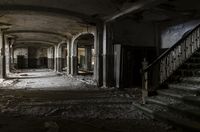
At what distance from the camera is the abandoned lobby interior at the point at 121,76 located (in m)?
5.04

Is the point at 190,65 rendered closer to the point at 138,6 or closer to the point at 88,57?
the point at 138,6

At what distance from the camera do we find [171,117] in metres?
4.92

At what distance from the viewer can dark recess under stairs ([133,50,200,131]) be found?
4.69 m

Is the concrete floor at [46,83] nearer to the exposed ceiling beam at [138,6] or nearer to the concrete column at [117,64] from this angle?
the concrete column at [117,64]

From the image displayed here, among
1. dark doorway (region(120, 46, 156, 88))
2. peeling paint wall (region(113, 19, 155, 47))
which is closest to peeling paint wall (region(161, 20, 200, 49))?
peeling paint wall (region(113, 19, 155, 47))

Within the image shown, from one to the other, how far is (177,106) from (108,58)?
6.27 meters

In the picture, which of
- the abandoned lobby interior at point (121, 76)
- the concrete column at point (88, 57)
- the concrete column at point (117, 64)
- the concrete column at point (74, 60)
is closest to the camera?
the abandoned lobby interior at point (121, 76)

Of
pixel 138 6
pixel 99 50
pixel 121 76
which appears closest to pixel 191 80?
pixel 138 6

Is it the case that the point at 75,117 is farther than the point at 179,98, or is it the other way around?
the point at 179,98

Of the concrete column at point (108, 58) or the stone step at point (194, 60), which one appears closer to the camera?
the stone step at point (194, 60)

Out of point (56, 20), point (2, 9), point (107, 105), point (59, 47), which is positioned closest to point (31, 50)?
point (59, 47)

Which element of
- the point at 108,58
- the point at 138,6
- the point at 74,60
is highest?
the point at 138,6

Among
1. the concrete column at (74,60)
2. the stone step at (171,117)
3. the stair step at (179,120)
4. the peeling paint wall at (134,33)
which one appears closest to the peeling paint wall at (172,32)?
the peeling paint wall at (134,33)

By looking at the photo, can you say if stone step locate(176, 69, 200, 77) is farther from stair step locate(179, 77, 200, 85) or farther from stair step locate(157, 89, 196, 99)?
stair step locate(157, 89, 196, 99)
